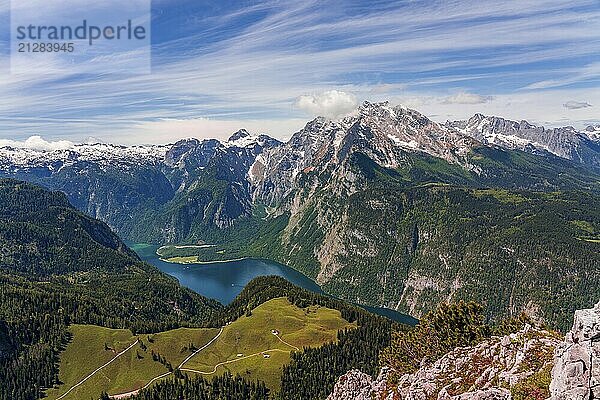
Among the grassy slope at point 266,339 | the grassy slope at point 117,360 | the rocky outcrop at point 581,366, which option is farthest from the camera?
the grassy slope at point 117,360

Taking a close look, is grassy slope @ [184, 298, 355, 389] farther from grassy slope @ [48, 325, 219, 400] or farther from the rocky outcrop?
the rocky outcrop

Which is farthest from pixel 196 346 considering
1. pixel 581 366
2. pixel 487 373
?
pixel 581 366

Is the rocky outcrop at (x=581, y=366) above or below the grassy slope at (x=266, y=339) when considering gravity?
above

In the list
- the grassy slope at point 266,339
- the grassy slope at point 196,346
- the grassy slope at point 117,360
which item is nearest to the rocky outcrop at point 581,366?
the grassy slope at point 266,339

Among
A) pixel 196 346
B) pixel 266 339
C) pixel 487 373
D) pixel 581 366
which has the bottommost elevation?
pixel 196 346

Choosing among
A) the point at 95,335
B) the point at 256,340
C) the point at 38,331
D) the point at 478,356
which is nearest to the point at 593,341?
the point at 478,356

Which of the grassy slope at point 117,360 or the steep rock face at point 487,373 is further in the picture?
the grassy slope at point 117,360

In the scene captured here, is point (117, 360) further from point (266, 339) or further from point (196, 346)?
point (266, 339)

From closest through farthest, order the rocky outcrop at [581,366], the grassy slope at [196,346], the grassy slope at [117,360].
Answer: the rocky outcrop at [581,366] → the grassy slope at [196,346] → the grassy slope at [117,360]

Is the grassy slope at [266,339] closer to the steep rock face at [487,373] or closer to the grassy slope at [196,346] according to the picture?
the grassy slope at [196,346]
